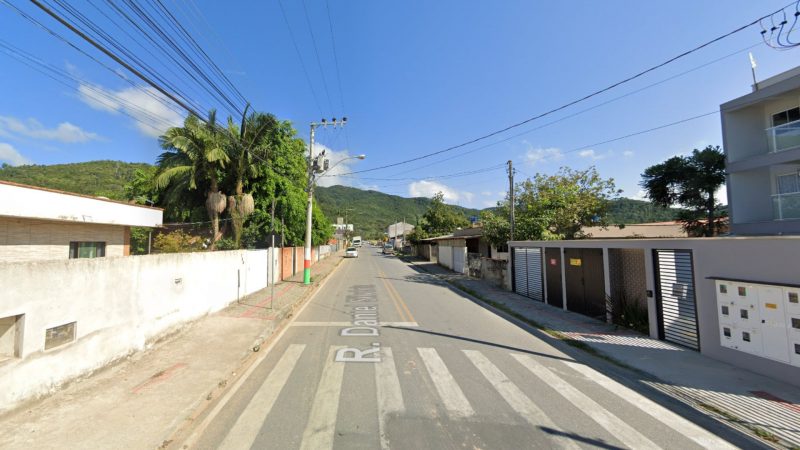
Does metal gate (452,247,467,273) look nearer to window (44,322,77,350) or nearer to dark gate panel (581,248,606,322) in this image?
A: dark gate panel (581,248,606,322)

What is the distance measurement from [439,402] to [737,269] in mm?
6289

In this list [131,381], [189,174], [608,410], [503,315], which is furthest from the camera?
[189,174]

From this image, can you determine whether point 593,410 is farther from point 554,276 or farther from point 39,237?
point 39,237

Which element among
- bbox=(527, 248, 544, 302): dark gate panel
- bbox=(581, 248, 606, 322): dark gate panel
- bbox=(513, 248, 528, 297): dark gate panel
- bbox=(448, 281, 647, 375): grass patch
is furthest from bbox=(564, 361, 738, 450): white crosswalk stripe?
bbox=(513, 248, 528, 297): dark gate panel

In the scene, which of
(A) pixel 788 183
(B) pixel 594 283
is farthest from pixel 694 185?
(B) pixel 594 283

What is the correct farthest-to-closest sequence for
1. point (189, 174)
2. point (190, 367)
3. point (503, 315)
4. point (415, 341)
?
1. point (189, 174)
2. point (503, 315)
3. point (415, 341)
4. point (190, 367)

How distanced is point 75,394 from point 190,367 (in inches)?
61.2

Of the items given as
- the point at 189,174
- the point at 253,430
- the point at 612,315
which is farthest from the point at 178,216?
the point at 612,315

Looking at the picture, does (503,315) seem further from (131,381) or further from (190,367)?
(131,381)

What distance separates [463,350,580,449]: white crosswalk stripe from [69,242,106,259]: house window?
13.0 meters

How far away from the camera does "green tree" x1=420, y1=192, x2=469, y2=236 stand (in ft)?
169

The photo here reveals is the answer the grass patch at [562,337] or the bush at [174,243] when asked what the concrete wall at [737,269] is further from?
the bush at [174,243]

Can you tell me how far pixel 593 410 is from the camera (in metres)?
4.76

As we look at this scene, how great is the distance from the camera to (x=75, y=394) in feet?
16.4
